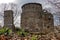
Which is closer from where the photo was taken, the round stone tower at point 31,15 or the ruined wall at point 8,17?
the ruined wall at point 8,17

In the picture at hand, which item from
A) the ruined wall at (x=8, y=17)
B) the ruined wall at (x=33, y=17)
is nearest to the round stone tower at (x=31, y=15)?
the ruined wall at (x=33, y=17)

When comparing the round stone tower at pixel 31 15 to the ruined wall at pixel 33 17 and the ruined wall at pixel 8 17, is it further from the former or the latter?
the ruined wall at pixel 8 17

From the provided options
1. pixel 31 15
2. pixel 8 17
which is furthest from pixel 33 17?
pixel 8 17

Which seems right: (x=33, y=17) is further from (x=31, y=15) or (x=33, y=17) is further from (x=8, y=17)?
(x=8, y=17)

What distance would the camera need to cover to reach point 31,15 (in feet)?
68.4

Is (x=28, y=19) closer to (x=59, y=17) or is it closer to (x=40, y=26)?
(x=40, y=26)

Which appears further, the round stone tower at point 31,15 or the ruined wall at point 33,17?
the round stone tower at point 31,15

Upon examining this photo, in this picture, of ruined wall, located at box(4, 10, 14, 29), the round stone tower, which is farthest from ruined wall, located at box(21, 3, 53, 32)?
ruined wall, located at box(4, 10, 14, 29)

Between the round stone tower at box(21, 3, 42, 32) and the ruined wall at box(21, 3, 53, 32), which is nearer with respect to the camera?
the ruined wall at box(21, 3, 53, 32)

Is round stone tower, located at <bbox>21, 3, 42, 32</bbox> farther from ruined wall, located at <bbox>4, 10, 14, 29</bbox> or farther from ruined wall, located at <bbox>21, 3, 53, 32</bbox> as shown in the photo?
ruined wall, located at <bbox>4, 10, 14, 29</bbox>

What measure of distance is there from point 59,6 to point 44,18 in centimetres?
572

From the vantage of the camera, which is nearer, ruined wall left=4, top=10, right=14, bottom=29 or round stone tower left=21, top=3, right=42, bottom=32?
ruined wall left=4, top=10, right=14, bottom=29

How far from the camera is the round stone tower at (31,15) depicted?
20494 millimetres

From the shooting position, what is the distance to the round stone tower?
2049cm
